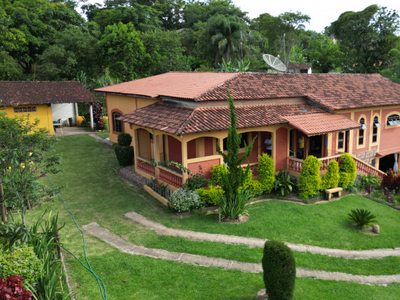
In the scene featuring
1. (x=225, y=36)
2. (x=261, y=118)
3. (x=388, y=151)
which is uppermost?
(x=225, y=36)

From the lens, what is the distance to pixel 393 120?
73.8ft

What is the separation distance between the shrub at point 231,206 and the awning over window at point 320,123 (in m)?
4.92

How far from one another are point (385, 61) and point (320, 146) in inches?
1207

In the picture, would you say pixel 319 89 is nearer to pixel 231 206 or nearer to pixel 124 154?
pixel 231 206

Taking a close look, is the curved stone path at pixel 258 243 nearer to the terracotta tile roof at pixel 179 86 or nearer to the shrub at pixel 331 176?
the shrub at pixel 331 176

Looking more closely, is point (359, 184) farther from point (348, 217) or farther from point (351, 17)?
point (351, 17)

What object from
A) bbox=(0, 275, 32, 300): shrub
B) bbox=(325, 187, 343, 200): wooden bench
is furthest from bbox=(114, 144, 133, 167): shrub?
bbox=(0, 275, 32, 300): shrub

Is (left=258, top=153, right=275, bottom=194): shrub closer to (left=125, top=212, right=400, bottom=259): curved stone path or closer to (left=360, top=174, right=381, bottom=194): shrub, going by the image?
(left=125, top=212, right=400, bottom=259): curved stone path

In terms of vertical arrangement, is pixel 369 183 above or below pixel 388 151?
below

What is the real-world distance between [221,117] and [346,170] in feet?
21.7

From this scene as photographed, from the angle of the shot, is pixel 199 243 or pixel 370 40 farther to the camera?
pixel 370 40

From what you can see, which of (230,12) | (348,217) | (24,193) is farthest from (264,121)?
(230,12)

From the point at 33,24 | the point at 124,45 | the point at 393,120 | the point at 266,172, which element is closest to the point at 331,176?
the point at 266,172

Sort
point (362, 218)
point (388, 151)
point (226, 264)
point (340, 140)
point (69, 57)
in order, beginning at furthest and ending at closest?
point (69, 57) < point (388, 151) < point (340, 140) < point (362, 218) < point (226, 264)
